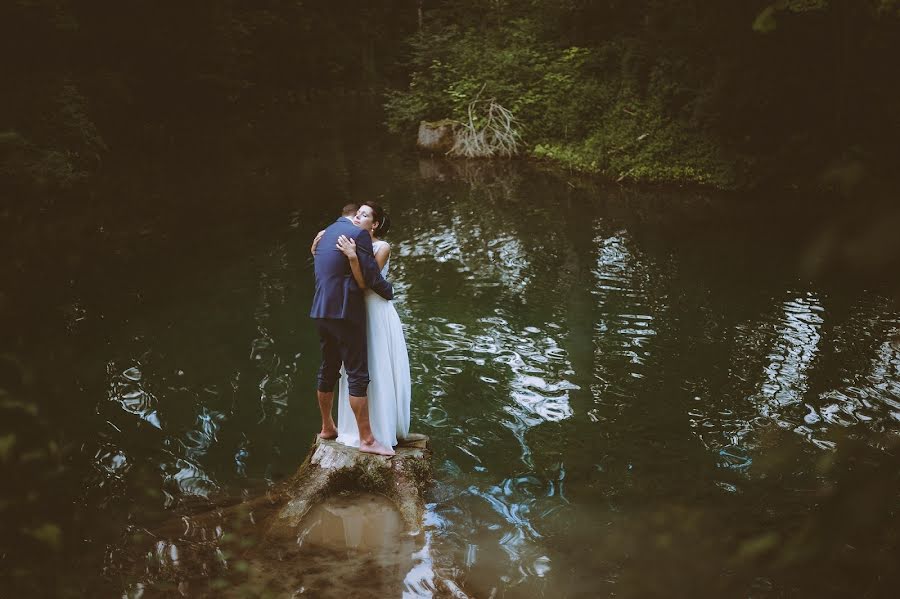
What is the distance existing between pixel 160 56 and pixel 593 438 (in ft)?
63.5

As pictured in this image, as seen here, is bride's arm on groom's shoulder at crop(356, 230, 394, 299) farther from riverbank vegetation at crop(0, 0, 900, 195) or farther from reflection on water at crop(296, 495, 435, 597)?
riverbank vegetation at crop(0, 0, 900, 195)

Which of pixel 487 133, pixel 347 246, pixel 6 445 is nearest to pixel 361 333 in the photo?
pixel 347 246

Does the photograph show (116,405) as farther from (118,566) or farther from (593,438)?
(593,438)

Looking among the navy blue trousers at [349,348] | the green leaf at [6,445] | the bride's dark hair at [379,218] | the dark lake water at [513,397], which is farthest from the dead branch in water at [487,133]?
the green leaf at [6,445]

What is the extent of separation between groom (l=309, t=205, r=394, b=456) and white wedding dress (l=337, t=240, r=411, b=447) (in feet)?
0.34

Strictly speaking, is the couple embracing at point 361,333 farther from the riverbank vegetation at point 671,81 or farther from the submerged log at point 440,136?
the submerged log at point 440,136

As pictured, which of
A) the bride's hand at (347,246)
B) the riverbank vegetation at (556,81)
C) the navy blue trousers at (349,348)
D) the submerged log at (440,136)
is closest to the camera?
the bride's hand at (347,246)

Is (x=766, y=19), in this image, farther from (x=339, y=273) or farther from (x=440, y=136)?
(x=440, y=136)

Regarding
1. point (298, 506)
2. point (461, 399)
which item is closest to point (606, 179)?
point (461, 399)

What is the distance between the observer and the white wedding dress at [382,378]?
17.4 feet

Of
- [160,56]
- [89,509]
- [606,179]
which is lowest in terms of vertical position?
[89,509]

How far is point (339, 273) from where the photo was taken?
198 inches

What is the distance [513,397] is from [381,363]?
2.67 m

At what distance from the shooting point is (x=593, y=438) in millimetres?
6902
